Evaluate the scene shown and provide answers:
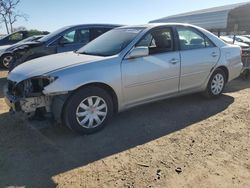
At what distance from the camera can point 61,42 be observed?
7.84 metres

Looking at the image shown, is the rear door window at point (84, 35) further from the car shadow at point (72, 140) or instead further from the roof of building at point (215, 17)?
the roof of building at point (215, 17)

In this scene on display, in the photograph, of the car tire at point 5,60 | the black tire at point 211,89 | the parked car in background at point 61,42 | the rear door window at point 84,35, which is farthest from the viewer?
the car tire at point 5,60

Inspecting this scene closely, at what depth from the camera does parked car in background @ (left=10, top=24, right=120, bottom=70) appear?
7.55 meters

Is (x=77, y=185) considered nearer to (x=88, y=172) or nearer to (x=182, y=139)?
(x=88, y=172)

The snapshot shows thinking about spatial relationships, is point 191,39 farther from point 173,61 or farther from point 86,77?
point 86,77

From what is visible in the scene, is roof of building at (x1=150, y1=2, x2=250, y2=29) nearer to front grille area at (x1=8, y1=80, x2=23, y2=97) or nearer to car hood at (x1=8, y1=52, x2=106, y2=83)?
car hood at (x1=8, y1=52, x2=106, y2=83)

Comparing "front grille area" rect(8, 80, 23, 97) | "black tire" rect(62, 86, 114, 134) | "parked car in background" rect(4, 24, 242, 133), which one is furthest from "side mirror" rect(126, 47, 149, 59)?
"front grille area" rect(8, 80, 23, 97)

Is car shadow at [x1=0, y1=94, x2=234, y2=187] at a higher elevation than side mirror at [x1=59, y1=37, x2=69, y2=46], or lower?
lower

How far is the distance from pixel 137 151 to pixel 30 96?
165 cm

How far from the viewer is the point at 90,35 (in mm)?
8367

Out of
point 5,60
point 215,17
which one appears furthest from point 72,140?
point 215,17

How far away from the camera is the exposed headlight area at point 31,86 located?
3883mm

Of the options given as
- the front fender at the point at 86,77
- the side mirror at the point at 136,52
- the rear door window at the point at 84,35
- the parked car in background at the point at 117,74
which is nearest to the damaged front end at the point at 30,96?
the parked car in background at the point at 117,74

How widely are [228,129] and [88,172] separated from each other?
2.38 m
